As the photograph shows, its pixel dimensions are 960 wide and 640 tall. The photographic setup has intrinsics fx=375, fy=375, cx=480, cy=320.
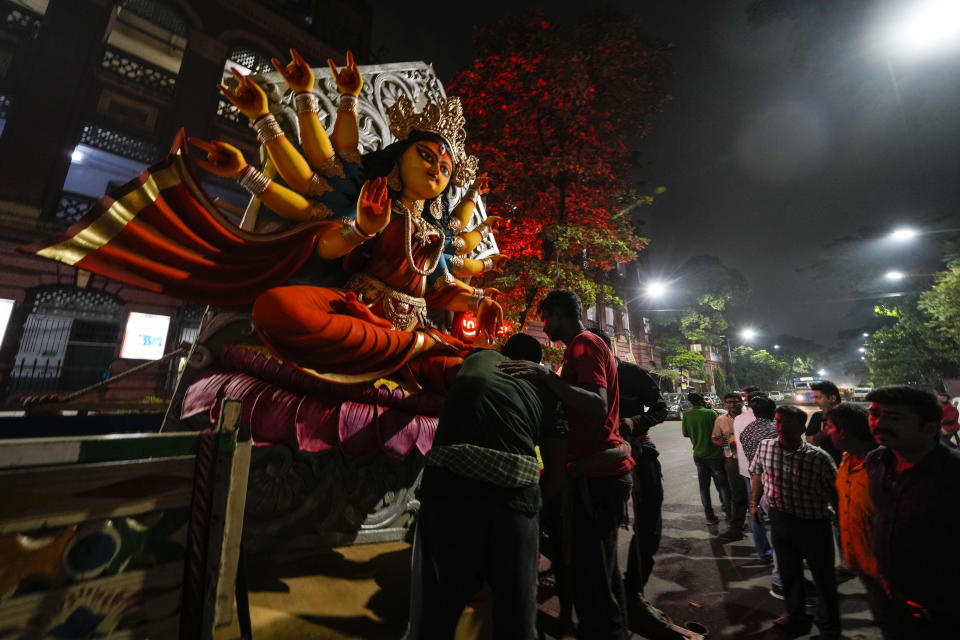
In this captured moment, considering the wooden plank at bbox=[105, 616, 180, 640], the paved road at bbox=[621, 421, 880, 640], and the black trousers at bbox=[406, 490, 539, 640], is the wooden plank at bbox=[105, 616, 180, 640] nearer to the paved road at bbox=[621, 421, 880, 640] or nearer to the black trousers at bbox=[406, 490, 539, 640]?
the black trousers at bbox=[406, 490, 539, 640]

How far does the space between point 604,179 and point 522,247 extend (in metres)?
2.79

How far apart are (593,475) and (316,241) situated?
113 inches

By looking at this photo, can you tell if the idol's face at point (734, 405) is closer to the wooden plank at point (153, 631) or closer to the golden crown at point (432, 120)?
the golden crown at point (432, 120)

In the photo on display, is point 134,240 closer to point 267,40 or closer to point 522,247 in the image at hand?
point 522,247

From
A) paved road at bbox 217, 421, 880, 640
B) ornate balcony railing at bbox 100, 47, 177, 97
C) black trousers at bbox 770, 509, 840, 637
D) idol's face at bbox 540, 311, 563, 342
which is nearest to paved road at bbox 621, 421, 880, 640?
paved road at bbox 217, 421, 880, 640

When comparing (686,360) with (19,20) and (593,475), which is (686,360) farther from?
(19,20)

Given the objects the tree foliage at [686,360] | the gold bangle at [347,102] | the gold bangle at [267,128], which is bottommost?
the gold bangle at [267,128]

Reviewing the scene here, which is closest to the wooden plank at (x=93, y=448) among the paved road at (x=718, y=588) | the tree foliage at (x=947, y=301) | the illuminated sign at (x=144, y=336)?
the paved road at (x=718, y=588)

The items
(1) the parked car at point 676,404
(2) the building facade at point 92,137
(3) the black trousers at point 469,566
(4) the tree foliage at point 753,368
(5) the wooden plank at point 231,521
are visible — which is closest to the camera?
(5) the wooden plank at point 231,521

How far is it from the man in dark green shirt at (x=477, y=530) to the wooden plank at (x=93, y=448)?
Answer: 962 millimetres

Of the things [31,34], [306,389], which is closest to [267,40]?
[31,34]

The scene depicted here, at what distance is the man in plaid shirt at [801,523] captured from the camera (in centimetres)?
280

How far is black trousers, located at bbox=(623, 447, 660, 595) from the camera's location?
3.11 metres

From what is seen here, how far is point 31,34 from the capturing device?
412 inches
